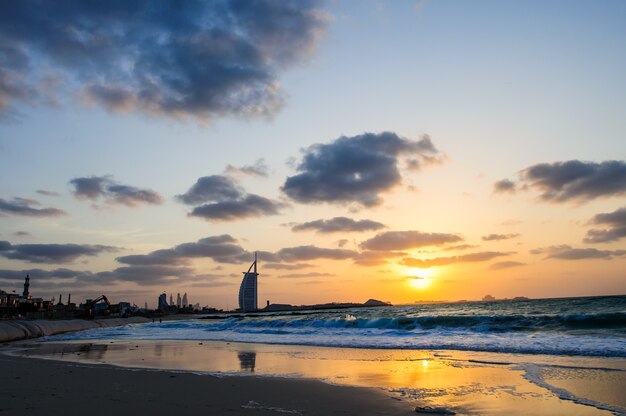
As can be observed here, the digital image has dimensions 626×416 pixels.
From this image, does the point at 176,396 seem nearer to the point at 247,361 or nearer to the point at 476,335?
the point at 247,361

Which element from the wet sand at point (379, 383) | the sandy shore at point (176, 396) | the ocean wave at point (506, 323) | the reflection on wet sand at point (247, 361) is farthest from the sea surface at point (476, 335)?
the sandy shore at point (176, 396)

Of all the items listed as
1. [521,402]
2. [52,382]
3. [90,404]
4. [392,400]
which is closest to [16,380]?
[52,382]

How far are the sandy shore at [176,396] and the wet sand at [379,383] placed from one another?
0.03 meters

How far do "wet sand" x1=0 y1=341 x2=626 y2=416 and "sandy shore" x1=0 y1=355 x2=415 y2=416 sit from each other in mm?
26

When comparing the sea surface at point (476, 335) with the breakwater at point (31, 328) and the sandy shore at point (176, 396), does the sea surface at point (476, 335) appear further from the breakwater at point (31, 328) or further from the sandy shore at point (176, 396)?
the sandy shore at point (176, 396)

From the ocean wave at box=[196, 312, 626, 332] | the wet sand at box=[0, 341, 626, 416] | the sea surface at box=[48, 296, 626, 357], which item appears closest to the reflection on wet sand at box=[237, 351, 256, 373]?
the wet sand at box=[0, 341, 626, 416]

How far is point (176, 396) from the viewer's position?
9.64 m

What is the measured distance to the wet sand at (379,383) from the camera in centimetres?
877

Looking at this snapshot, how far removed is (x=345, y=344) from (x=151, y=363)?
10921 mm

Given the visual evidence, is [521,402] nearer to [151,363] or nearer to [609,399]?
[609,399]

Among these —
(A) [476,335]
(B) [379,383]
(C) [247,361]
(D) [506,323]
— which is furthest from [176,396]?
(D) [506,323]

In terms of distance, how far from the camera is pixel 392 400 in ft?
30.8

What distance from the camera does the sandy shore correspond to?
8.23 metres

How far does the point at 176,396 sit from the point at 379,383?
5192 millimetres
